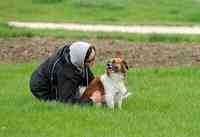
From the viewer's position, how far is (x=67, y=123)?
956 cm

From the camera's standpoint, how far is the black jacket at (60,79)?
1041 centimetres

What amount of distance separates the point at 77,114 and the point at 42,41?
7.50m

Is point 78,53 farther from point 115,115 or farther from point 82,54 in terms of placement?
point 115,115

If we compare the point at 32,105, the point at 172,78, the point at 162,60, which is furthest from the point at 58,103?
the point at 162,60

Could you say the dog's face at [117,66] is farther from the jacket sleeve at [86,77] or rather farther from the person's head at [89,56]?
the jacket sleeve at [86,77]

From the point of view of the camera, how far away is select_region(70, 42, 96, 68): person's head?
10227 millimetres

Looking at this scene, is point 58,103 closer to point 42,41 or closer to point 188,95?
point 188,95

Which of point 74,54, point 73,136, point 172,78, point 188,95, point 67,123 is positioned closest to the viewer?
point 73,136

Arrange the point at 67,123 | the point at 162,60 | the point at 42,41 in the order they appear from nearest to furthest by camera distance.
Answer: the point at 67,123 < the point at 162,60 < the point at 42,41

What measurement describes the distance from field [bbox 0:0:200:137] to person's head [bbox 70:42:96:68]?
612 mm

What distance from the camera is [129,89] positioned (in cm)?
1234

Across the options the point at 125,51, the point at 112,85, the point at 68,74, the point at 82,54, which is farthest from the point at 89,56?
the point at 125,51

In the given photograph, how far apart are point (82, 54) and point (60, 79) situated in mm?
517

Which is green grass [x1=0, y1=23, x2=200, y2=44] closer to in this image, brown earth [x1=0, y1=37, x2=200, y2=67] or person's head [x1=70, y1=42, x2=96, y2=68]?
brown earth [x1=0, y1=37, x2=200, y2=67]
